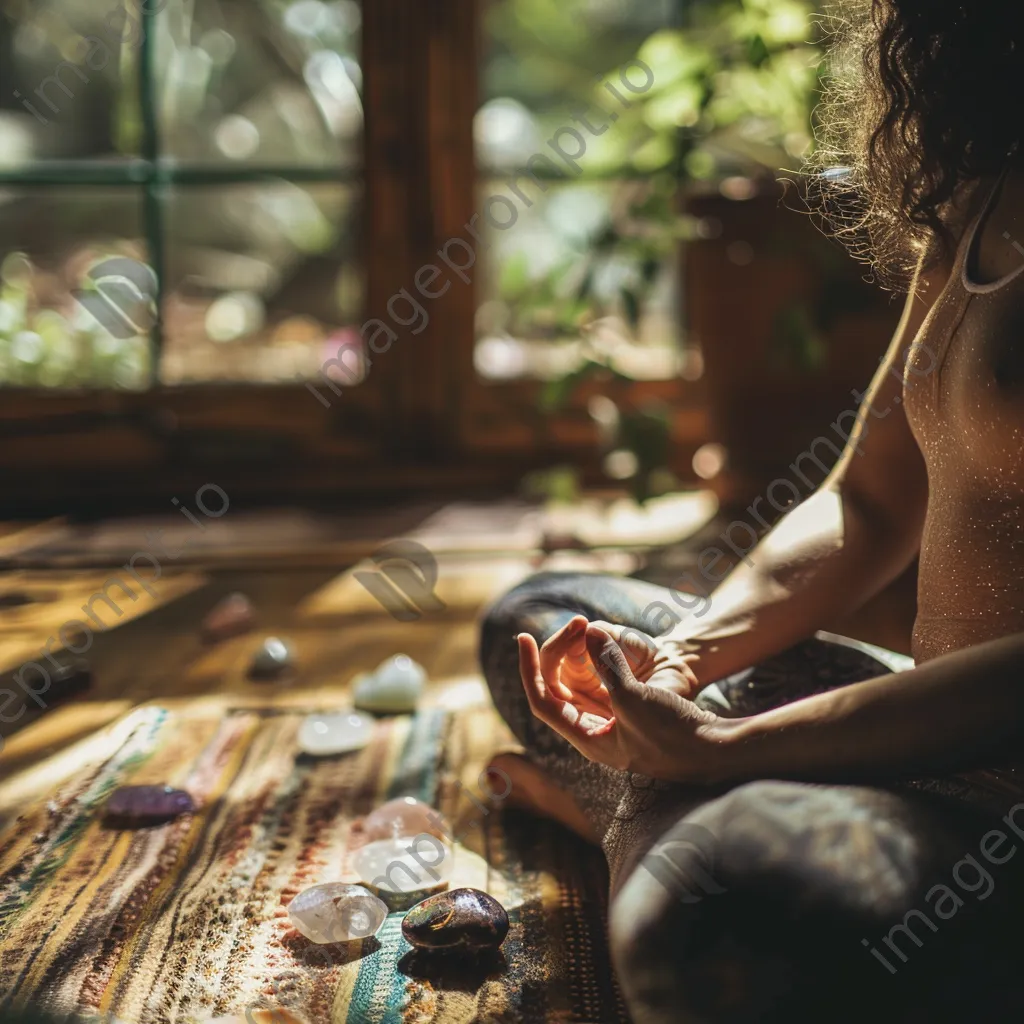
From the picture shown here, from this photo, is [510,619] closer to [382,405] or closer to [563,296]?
[563,296]

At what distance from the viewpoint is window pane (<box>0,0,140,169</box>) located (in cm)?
239

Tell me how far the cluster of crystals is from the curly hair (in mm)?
1977

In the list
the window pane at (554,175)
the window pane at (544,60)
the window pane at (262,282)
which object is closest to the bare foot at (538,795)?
the window pane at (554,175)

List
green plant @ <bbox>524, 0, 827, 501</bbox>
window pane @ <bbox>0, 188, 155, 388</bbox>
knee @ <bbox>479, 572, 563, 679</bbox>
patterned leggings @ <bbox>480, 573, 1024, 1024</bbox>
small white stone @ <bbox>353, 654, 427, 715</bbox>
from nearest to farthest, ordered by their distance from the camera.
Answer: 1. patterned leggings @ <bbox>480, 573, 1024, 1024</bbox>
2. knee @ <bbox>479, 572, 563, 679</bbox>
3. small white stone @ <bbox>353, 654, 427, 715</bbox>
4. green plant @ <bbox>524, 0, 827, 501</bbox>
5. window pane @ <bbox>0, 188, 155, 388</bbox>

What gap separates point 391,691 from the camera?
1.36 metres

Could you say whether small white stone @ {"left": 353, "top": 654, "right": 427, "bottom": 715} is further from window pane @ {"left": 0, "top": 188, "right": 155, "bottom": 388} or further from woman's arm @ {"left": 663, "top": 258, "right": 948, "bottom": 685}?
window pane @ {"left": 0, "top": 188, "right": 155, "bottom": 388}

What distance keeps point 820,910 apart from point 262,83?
95.6 inches

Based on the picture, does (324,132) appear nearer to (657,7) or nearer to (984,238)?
(657,7)

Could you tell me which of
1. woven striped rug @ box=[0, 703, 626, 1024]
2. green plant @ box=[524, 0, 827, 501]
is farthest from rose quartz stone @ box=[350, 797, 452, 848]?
green plant @ box=[524, 0, 827, 501]

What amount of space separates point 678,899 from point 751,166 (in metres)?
1.99

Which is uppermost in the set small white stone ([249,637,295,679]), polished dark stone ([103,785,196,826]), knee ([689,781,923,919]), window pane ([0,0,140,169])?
window pane ([0,0,140,169])

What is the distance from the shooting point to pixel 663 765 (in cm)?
68

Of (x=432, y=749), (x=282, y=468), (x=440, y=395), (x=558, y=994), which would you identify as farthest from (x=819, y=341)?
(x=558, y=994)

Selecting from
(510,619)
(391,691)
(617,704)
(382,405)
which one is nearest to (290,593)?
(391,691)
